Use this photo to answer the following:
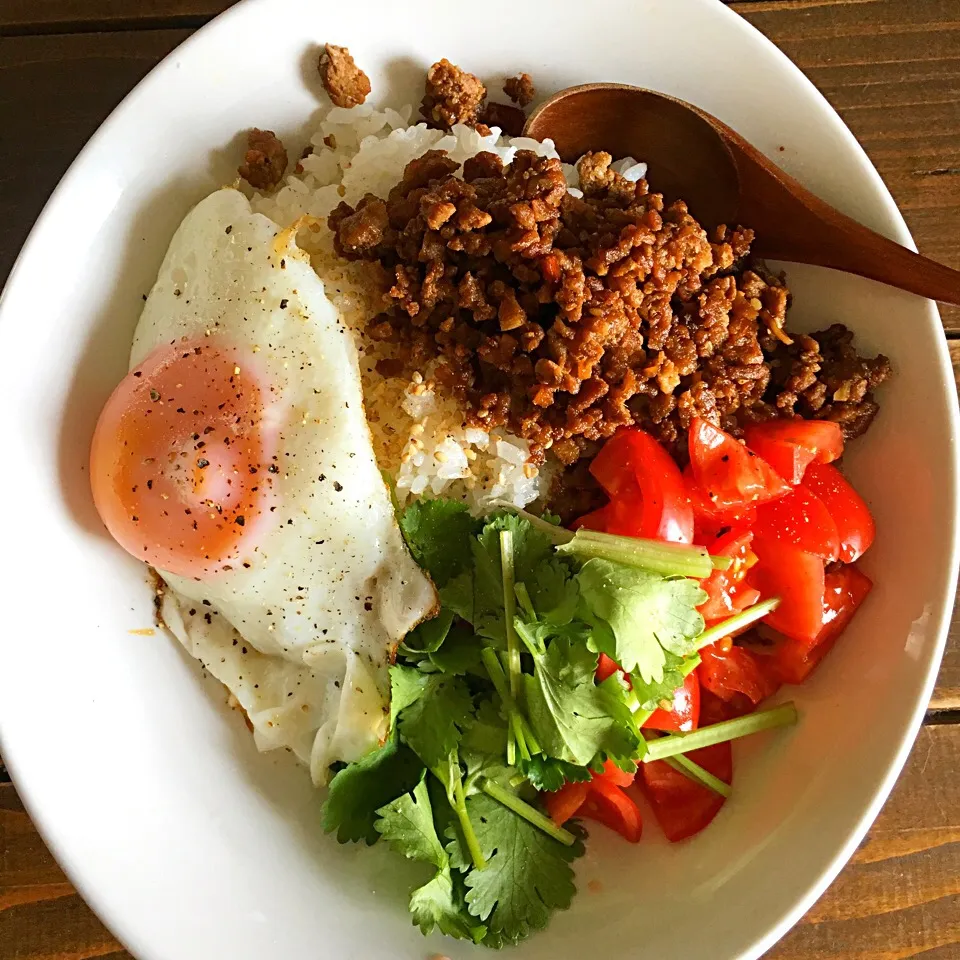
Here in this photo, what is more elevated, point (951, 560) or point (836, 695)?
point (951, 560)

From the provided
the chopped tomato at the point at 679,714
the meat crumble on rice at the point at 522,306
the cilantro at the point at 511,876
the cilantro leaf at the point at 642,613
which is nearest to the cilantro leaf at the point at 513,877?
the cilantro at the point at 511,876

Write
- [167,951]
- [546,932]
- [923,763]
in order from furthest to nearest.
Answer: [923,763] < [546,932] < [167,951]

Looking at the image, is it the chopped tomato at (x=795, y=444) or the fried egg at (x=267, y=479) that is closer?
the fried egg at (x=267, y=479)

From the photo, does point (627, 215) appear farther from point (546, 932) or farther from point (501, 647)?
point (546, 932)

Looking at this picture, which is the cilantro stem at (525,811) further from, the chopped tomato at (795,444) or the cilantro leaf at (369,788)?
the chopped tomato at (795,444)

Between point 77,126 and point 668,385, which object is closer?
point 668,385

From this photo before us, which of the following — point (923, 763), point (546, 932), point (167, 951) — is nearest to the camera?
point (167, 951)

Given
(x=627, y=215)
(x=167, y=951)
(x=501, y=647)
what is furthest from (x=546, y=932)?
(x=627, y=215)
